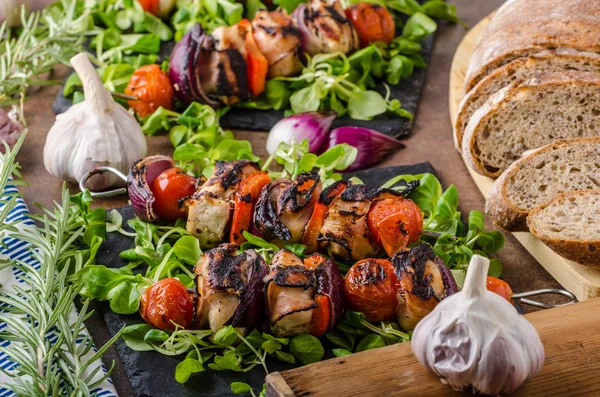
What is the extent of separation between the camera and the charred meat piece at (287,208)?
2.37m

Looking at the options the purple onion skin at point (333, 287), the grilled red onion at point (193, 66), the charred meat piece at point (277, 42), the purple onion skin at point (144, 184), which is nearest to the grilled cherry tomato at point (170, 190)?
the purple onion skin at point (144, 184)

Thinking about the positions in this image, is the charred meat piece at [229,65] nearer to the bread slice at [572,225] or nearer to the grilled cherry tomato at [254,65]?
the grilled cherry tomato at [254,65]

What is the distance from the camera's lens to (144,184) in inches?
102

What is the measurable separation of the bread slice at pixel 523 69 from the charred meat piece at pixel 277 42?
795 mm

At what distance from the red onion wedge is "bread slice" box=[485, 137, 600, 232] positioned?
2.51 feet

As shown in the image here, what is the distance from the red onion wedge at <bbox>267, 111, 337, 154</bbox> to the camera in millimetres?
3068

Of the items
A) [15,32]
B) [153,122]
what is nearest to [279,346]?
[153,122]

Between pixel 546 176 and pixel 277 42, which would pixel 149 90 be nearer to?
pixel 277 42

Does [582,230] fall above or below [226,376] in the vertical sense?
above

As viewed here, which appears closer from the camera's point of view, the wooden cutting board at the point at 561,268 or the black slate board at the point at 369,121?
the wooden cutting board at the point at 561,268

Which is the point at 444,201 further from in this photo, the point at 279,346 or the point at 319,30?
the point at 319,30

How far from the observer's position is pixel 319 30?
3.45 metres

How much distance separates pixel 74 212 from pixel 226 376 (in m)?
0.85

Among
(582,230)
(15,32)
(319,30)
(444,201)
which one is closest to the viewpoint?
(582,230)
